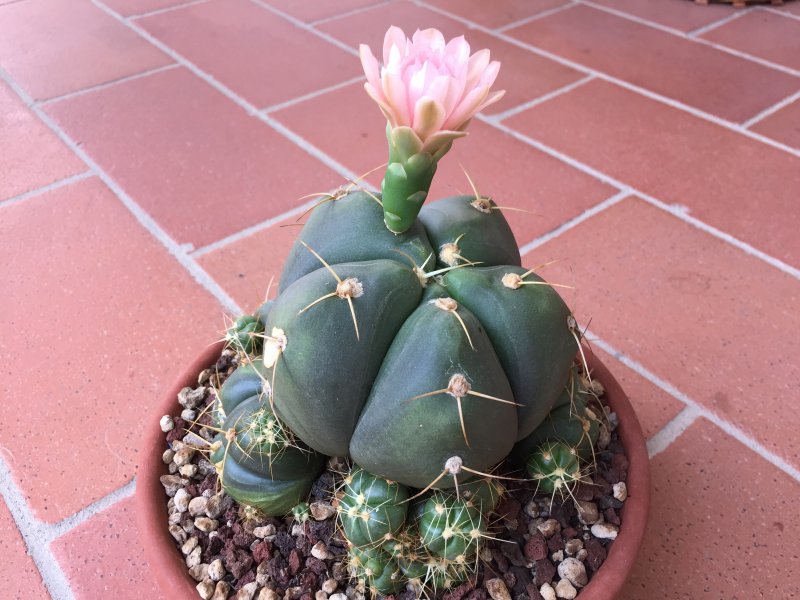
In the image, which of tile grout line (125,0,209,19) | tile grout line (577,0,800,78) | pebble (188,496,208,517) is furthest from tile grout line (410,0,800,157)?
pebble (188,496,208,517)

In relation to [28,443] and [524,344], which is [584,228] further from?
[28,443]

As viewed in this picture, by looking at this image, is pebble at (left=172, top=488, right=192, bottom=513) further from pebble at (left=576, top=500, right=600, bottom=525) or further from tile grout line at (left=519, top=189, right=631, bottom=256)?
tile grout line at (left=519, top=189, right=631, bottom=256)

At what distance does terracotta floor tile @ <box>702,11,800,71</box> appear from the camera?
2014 millimetres

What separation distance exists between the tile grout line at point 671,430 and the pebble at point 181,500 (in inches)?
25.7

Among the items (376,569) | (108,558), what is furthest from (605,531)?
(108,558)

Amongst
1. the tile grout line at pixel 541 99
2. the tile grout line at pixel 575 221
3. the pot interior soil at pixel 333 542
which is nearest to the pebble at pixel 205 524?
the pot interior soil at pixel 333 542

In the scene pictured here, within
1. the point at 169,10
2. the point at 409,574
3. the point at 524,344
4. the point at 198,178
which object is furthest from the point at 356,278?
the point at 169,10

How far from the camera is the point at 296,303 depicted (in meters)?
0.60

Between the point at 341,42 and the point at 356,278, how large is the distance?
1.62m

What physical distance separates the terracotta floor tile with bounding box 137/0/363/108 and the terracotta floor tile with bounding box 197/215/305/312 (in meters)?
0.53

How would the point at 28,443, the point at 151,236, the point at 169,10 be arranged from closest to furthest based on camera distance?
1. the point at 28,443
2. the point at 151,236
3. the point at 169,10

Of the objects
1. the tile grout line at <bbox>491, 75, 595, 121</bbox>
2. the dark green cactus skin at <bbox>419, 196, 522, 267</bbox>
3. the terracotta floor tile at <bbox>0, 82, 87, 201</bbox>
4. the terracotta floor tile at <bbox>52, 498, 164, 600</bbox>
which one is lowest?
the terracotta floor tile at <bbox>0, 82, 87, 201</bbox>

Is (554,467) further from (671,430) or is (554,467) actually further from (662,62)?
(662,62)

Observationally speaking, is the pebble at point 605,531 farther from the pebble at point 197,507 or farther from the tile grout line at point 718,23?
the tile grout line at point 718,23
